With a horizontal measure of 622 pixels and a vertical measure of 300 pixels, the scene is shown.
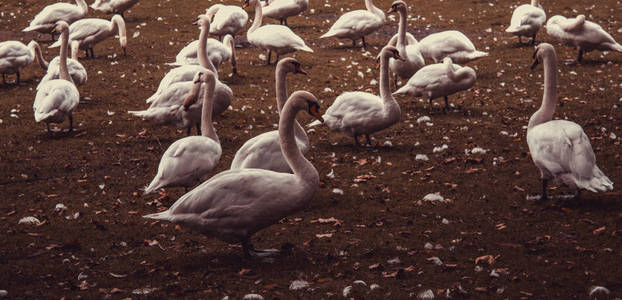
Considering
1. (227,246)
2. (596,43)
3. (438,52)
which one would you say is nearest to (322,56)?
(438,52)

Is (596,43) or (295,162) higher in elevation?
(295,162)

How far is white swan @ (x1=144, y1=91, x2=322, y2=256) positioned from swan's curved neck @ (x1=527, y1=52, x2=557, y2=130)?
3.61 metres

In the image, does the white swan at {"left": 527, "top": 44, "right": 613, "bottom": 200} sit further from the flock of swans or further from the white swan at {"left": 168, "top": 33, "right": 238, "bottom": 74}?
the white swan at {"left": 168, "top": 33, "right": 238, "bottom": 74}

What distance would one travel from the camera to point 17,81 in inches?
655

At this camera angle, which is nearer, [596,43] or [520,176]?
[520,176]

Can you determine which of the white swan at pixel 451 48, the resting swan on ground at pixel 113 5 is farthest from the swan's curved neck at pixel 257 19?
the resting swan on ground at pixel 113 5

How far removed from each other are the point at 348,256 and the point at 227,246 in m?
1.42

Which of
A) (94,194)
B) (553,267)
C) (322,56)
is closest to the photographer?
(553,267)

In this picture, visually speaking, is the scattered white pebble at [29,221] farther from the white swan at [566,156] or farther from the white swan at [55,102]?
the white swan at [566,156]

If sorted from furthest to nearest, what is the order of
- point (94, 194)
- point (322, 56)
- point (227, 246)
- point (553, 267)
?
point (322, 56)
point (94, 194)
point (227, 246)
point (553, 267)

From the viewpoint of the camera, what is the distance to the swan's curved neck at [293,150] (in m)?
7.00

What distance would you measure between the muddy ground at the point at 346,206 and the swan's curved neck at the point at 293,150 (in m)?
0.90

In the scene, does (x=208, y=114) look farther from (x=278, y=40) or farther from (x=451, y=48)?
(x=278, y=40)

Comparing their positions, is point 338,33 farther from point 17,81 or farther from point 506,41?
point 17,81
